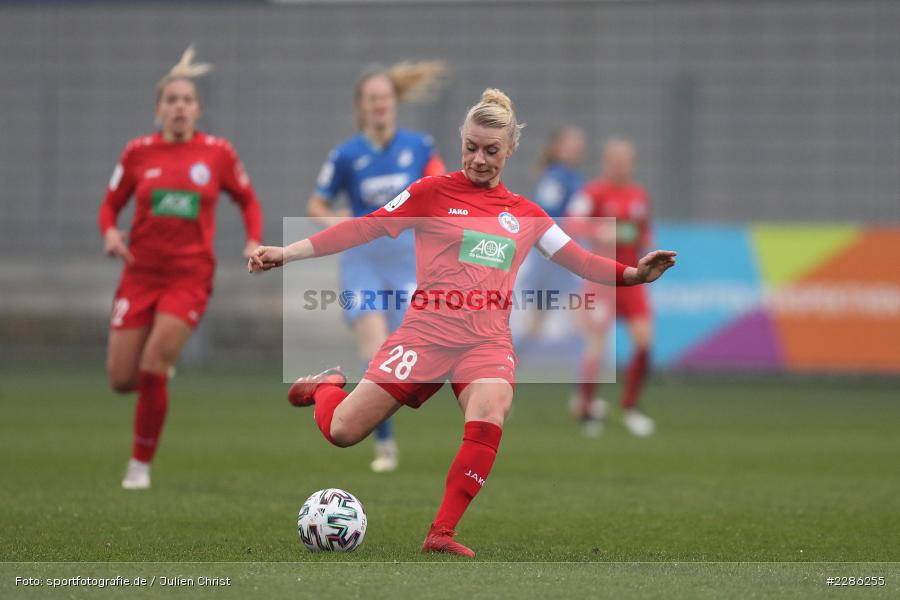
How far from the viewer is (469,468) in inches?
205

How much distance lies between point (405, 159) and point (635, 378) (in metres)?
4.04

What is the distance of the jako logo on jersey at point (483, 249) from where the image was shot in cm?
538

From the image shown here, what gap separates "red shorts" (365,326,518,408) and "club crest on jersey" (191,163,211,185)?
2528 mm

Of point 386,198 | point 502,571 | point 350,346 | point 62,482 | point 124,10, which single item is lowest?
point 350,346

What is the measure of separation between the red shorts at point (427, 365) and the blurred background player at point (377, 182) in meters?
2.92

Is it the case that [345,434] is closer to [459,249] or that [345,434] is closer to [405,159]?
[459,249]

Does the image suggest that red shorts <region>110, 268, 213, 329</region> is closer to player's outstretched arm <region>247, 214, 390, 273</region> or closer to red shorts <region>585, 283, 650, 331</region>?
player's outstretched arm <region>247, 214, 390, 273</region>

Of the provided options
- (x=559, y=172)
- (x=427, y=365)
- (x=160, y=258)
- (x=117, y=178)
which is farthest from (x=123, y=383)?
(x=559, y=172)

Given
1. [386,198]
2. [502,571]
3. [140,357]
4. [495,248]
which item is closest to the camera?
[502,571]

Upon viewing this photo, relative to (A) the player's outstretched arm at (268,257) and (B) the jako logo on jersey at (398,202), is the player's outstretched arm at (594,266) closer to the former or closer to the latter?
(B) the jako logo on jersey at (398,202)

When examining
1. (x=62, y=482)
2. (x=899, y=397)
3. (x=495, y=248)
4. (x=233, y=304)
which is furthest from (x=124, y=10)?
(x=495, y=248)

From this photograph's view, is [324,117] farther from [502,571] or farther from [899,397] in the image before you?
[502,571]

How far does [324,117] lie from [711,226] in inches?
237

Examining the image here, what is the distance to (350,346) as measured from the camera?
1706 centimetres
